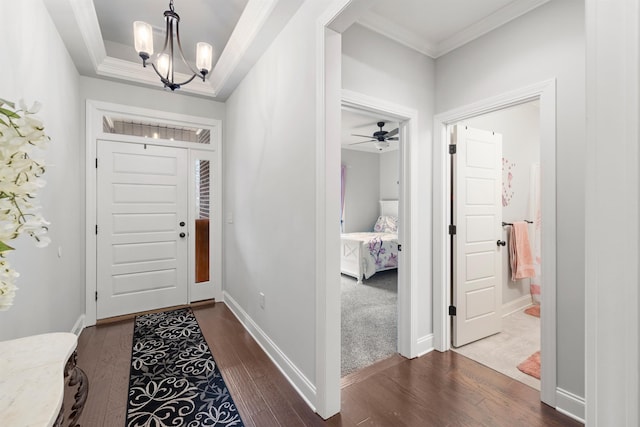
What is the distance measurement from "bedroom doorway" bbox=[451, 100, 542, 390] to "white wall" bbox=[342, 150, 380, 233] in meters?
3.83

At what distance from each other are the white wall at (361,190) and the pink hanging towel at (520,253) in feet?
12.7

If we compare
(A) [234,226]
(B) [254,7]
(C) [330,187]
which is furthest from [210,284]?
(B) [254,7]

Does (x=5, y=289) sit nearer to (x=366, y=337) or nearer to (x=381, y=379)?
(x=381, y=379)

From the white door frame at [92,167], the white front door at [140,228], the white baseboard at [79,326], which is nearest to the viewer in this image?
the white baseboard at [79,326]

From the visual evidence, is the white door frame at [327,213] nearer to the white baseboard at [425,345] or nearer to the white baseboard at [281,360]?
the white baseboard at [281,360]

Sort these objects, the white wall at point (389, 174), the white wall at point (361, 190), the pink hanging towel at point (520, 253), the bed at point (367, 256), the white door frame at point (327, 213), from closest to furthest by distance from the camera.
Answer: the white door frame at point (327, 213) → the pink hanging towel at point (520, 253) → the bed at point (367, 256) → the white wall at point (361, 190) → the white wall at point (389, 174)

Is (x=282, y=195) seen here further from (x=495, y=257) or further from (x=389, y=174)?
(x=389, y=174)

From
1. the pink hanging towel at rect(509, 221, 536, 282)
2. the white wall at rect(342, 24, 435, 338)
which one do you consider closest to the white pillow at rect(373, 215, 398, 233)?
the pink hanging towel at rect(509, 221, 536, 282)

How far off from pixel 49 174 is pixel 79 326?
164 cm

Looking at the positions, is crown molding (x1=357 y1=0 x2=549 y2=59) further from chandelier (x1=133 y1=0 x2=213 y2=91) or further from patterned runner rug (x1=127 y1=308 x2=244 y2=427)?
patterned runner rug (x1=127 y1=308 x2=244 y2=427)

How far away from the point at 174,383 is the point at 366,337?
1.71 meters

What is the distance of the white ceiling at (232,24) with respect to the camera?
6.76 feet

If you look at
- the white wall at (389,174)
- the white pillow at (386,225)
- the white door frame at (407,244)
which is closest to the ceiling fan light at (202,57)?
the white door frame at (407,244)

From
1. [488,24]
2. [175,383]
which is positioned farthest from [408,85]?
[175,383]
